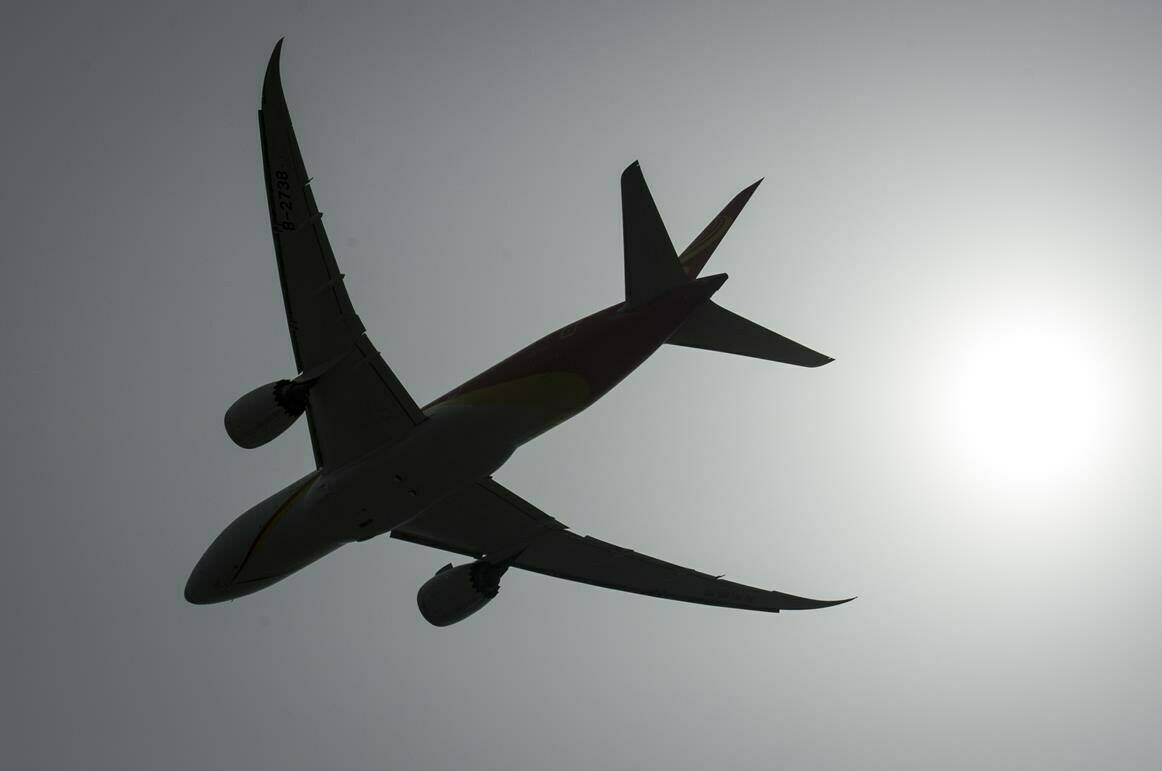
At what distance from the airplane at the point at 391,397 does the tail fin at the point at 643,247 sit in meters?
0.02

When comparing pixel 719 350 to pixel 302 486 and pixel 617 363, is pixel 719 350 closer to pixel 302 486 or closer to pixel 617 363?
pixel 617 363

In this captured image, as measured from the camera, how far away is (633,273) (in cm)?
2148

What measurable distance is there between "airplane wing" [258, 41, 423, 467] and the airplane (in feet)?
0.08

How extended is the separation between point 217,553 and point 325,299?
278 inches

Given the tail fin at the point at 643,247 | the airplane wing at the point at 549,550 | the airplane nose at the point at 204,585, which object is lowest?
the airplane nose at the point at 204,585

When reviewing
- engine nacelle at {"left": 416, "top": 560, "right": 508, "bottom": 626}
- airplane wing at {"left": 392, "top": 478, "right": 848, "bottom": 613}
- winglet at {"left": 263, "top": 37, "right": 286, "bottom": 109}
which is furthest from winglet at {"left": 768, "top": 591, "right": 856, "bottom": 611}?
winglet at {"left": 263, "top": 37, "right": 286, "bottom": 109}

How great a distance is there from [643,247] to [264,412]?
8207 millimetres

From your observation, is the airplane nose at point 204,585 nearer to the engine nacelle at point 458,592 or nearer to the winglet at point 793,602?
the engine nacelle at point 458,592

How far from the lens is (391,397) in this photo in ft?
68.0

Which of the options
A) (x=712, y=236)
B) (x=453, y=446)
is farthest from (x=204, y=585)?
(x=712, y=236)

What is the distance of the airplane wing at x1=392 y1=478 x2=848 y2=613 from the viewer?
25.7 meters

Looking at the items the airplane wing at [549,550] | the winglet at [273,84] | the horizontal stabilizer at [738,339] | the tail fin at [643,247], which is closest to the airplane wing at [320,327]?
the winglet at [273,84]

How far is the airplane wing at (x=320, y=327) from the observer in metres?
17.3

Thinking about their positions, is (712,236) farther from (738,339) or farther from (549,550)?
(549,550)
